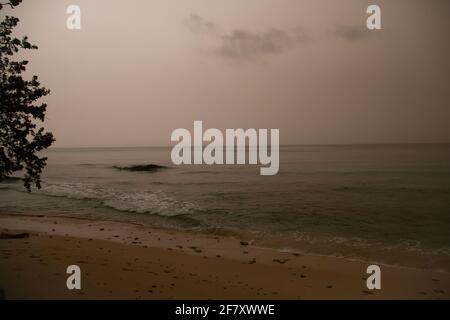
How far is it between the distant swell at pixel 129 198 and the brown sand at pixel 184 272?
674cm

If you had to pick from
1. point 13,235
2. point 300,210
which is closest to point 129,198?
point 13,235

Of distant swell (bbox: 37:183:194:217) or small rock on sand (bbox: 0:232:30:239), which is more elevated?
small rock on sand (bbox: 0:232:30:239)

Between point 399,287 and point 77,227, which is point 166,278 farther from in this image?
point 77,227

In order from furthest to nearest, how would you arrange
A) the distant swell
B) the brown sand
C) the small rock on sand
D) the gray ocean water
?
the distant swell, the gray ocean water, the small rock on sand, the brown sand

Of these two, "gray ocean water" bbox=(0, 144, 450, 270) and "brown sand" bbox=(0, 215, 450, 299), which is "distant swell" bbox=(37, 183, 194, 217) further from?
"brown sand" bbox=(0, 215, 450, 299)

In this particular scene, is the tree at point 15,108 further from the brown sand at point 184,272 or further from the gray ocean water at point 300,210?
the gray ocean water at point 300,210

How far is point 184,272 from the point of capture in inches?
340

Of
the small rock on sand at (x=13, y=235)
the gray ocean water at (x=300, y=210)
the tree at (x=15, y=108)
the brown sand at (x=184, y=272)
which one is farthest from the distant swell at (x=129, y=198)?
the tree at (x=15, y=108)

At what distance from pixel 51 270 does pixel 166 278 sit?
109 inches

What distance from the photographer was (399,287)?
7992 mm

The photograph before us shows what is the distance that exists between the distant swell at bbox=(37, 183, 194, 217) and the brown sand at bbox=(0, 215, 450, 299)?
674cm

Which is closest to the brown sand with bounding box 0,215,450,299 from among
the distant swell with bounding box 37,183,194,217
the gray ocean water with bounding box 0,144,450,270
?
the gray ocean water with bounding box 0,144,450,270

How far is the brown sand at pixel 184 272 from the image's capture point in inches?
279

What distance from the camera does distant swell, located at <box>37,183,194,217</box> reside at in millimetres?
19531
